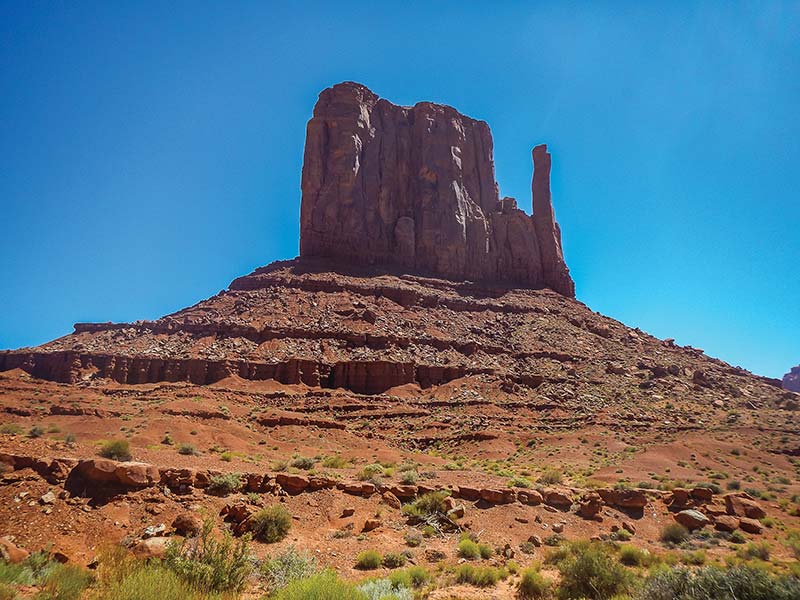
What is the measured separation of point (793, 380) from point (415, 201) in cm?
14103

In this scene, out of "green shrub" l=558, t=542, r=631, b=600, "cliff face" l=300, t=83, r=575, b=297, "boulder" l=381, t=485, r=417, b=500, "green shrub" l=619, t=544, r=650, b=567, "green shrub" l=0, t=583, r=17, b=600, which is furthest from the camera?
"cliff face" l=300, t=83, r=575, b=297

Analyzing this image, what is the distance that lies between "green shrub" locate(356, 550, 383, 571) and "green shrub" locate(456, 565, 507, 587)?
1.69m

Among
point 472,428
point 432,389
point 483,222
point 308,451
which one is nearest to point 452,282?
point 483,222

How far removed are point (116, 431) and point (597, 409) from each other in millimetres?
36053

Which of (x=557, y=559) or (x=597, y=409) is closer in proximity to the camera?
(x=557, y=559)

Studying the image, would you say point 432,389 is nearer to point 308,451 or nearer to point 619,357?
point 308,451

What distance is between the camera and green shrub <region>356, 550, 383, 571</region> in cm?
970

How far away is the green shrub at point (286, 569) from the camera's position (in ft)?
25.6

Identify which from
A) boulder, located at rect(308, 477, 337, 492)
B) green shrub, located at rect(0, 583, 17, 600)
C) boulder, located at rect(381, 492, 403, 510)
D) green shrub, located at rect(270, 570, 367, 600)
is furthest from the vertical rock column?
green shrub, located at rect(0, 583, 17, 600)

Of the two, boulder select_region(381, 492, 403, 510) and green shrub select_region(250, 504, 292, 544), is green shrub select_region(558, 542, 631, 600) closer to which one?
boulder select_region(381, 492, 403, 510)

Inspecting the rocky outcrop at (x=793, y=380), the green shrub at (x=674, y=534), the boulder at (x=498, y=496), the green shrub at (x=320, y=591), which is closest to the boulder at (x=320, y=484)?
the boulder at (x=498, y=496)

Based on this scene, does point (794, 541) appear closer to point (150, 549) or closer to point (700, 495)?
point (700, 495)

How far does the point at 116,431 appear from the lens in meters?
24.4

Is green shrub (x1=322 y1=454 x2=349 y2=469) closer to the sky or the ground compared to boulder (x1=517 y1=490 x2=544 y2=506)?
closer to the sky
